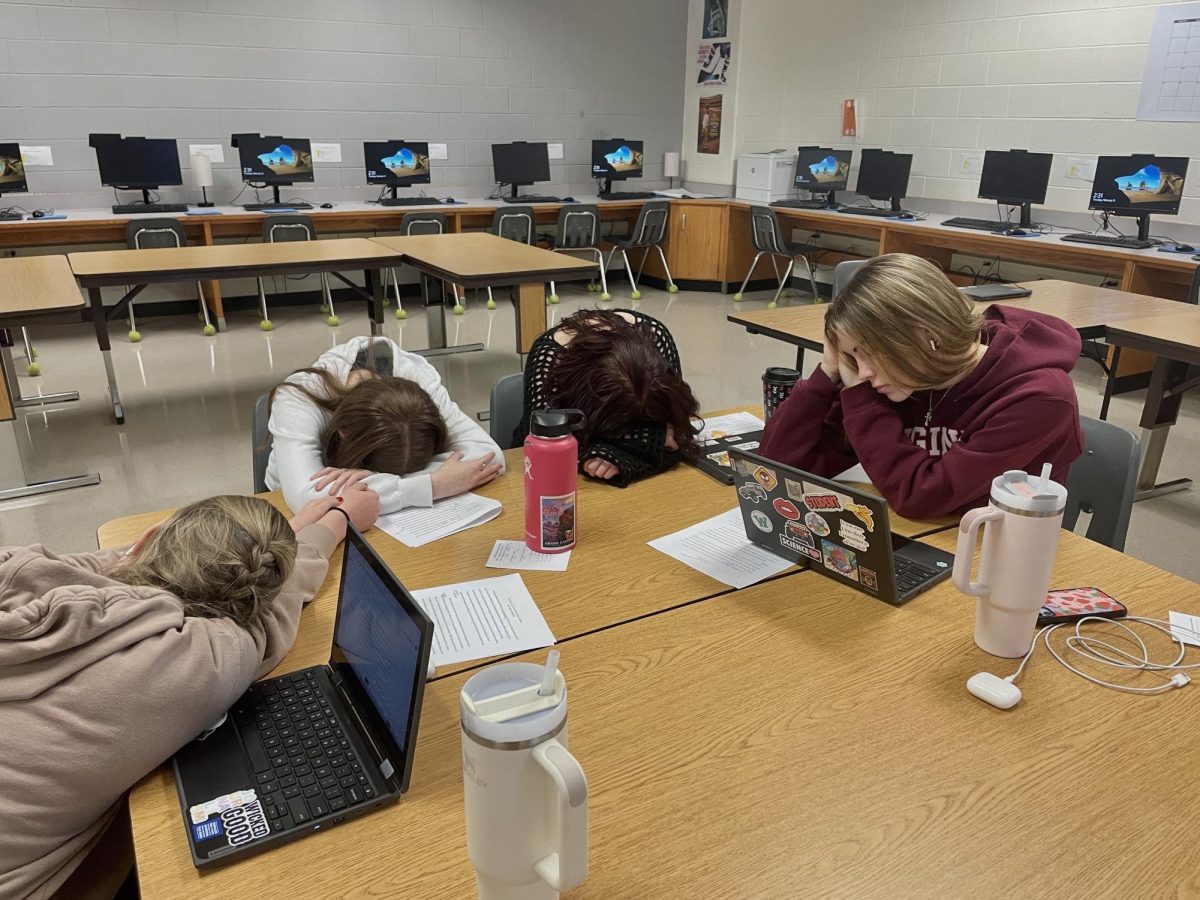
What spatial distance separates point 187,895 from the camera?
0.76 meters

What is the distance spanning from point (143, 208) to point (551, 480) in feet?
19.0

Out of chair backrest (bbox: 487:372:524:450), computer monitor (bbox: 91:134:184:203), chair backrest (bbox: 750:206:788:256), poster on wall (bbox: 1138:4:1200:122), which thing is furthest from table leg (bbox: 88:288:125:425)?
poster on wall (bbox: 1138:4:1200:122)

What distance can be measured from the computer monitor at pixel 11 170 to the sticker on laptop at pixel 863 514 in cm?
615

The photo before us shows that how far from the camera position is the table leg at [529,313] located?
4.41 meters

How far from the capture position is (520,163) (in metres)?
6.97

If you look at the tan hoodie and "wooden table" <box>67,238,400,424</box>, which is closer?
the tan hoodie

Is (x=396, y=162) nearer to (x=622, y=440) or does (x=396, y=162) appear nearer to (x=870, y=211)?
(x=870, y=211)

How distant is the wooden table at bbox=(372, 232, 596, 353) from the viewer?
3.98 metres

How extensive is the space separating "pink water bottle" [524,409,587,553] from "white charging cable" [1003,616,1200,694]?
0.67m

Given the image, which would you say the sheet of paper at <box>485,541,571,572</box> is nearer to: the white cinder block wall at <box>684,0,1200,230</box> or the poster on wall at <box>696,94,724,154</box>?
the white cinder block wall at <box>684,0,1200,230</box>

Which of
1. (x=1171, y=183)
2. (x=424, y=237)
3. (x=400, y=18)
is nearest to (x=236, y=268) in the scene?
(x=424, y=237)

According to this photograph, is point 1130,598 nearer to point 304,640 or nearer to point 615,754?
point 615,754

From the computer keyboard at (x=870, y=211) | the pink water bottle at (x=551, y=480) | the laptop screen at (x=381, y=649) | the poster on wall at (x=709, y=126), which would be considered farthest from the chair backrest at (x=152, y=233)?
the laptop screen at (x=381, y=649)

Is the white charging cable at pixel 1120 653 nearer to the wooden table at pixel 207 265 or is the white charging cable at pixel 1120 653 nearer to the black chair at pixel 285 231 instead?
the wooden table at pixel 207 265
